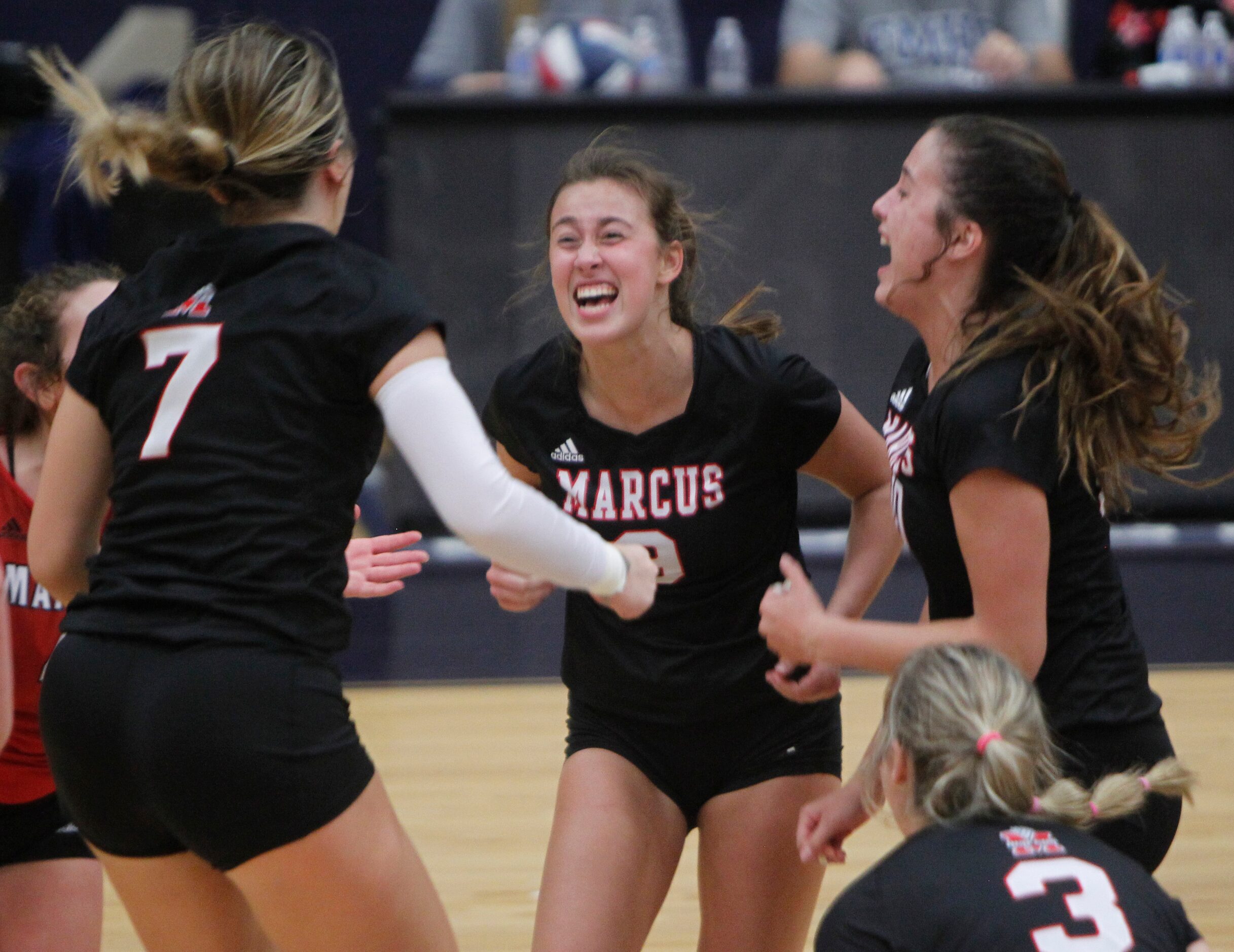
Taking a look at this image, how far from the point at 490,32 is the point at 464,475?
5.04 m

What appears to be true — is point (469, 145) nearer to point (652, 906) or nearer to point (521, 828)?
point (521, 828)

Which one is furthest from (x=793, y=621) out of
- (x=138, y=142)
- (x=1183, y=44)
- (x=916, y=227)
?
(x=1183, y=44)

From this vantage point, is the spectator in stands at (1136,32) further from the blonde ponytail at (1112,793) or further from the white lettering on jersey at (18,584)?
the white lettering on jersey at (18,584)

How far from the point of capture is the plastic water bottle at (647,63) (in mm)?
5691

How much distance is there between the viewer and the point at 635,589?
181 centimetres

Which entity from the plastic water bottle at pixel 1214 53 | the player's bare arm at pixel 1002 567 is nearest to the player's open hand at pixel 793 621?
the player's bare arm at pixel 1002 567

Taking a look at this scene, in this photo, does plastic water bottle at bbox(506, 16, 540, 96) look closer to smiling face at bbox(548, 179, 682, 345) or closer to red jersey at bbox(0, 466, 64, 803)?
smiling face at bbox(548, 179, 682, 345)

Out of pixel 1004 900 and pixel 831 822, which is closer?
pixel 1004 900

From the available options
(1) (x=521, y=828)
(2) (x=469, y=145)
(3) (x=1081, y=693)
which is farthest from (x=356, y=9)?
(3) (x=1081, y=693)

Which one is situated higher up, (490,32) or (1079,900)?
(490,32)

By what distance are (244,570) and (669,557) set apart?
0.83 metres

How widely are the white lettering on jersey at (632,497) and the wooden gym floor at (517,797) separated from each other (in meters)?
1.05

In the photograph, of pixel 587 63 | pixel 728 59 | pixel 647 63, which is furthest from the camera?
pixel 728 59

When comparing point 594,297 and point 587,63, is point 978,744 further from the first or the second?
point 587,63
